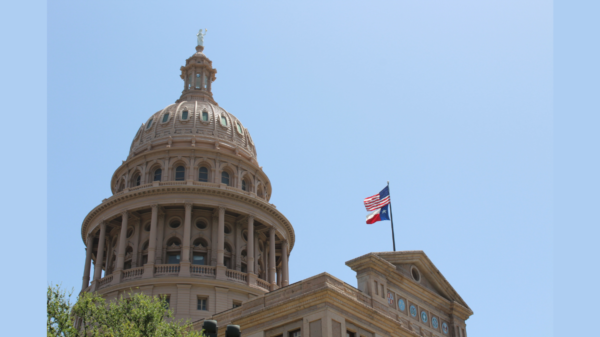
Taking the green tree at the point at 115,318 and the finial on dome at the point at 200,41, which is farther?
the finial on dome at the point at 200,41

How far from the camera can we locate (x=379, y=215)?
159ft

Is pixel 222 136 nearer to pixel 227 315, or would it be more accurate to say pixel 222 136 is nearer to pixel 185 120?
pixel 185 120

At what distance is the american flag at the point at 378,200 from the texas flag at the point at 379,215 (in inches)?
11.5

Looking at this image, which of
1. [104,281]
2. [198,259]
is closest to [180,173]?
[198,259]

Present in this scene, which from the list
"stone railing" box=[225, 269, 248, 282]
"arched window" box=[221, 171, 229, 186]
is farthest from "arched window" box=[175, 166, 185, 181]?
"stone railing" box=[225, 269, 248, 282]

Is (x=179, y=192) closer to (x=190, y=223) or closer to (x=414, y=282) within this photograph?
(x=190, y=223)

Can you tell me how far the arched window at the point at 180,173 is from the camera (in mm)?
67188

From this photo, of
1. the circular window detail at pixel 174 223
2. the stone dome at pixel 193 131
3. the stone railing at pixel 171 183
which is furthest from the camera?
the stone dome at pixel 193 131

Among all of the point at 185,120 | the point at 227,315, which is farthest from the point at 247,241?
the point at 227,315

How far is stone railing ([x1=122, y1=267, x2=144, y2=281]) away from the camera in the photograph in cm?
6041

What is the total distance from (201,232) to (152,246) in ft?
17.3

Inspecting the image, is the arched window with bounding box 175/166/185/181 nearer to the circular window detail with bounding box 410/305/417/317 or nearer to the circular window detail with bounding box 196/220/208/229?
the circular window detail with bounding box 196/220/208/229

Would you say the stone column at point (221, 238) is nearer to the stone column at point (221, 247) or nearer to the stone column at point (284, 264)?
the stone column at point (221, 247)

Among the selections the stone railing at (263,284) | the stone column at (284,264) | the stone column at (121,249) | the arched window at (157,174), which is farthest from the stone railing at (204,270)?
the arched window at (157,174)
